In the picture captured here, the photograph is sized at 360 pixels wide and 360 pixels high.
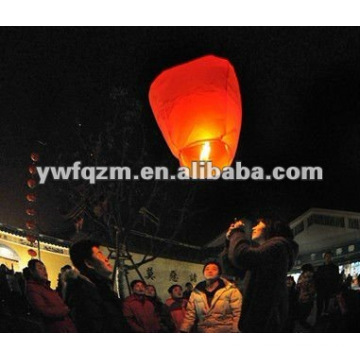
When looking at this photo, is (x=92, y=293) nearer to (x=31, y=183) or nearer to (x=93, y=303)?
(x=93, y=303)

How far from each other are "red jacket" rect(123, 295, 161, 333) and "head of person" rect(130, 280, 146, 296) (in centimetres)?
4

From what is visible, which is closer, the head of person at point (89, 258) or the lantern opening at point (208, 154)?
the lantern opening at point (208, 154)

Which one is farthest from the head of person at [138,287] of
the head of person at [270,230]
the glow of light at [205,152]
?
the glow of light at [205,152]

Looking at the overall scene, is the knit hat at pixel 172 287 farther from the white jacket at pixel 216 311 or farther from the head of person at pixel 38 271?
the head of person at pixel 38 271

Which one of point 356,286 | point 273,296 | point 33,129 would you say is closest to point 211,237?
point 273,296

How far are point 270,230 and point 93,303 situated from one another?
52.4 inches

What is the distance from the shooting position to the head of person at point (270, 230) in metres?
3.99

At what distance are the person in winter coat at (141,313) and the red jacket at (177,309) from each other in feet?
0.37

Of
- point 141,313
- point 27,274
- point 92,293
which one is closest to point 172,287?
point 141,313

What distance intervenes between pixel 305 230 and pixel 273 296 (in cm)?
51

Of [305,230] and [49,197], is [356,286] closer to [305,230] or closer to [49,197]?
[305,230]

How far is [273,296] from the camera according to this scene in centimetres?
395

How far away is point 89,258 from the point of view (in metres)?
4.01

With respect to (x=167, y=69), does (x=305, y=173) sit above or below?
below
